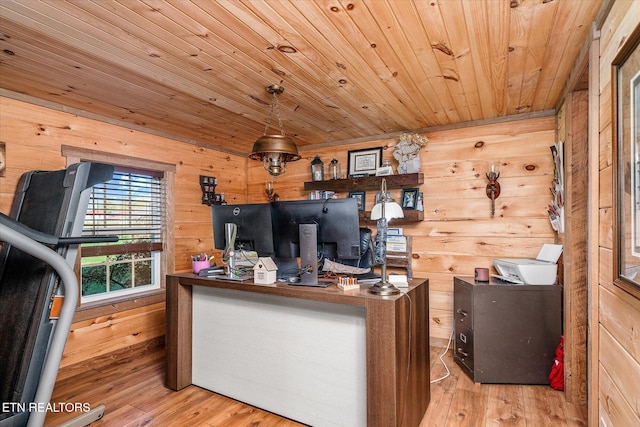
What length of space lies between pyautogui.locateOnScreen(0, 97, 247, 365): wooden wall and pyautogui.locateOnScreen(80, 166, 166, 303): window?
0.18 metres

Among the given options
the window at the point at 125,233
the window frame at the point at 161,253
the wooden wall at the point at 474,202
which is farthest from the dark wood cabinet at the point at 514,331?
the window at the point at 125,233

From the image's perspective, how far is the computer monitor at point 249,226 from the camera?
236 centimetres

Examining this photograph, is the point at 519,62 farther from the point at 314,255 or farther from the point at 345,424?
the point at 345,424

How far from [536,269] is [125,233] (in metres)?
3.47

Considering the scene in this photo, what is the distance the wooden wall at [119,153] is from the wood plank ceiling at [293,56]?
164 millimetres

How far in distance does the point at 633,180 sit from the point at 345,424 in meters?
1.76

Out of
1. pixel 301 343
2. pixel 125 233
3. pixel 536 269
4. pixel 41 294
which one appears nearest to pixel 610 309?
pixel 536 269

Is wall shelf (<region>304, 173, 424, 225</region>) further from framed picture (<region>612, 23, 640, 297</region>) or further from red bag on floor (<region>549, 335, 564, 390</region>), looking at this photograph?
framed picture (<region>612, 23, 640, 297</region>)

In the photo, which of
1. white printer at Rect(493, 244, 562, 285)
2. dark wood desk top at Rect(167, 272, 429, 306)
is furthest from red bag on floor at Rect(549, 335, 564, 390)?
dark wood desk top at Rect(167, 272, 429, 306)

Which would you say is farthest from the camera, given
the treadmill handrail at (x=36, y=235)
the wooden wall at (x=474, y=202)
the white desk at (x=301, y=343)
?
the wooden wall at (x=474, y=202)

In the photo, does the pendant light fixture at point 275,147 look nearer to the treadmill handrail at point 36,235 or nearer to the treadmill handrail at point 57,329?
the treadmill handrail at point 36,235

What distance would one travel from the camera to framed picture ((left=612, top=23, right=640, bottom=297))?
3.67 feet

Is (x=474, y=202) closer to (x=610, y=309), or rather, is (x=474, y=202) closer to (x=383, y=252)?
(x=383, y=252)

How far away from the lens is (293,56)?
6.64ft
